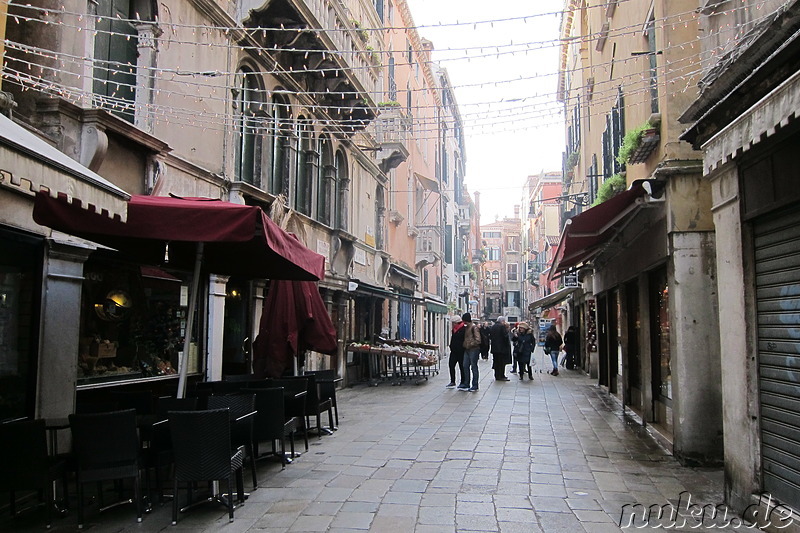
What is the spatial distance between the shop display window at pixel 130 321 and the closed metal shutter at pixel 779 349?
704 cm

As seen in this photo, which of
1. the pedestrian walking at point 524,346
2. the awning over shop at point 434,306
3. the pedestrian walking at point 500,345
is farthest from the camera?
the awning over shop at point 434,306

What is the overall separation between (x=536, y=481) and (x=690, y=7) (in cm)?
587

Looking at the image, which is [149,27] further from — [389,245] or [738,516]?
[389,245]

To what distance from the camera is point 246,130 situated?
39.0ft

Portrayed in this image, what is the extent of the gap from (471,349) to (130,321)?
8223mm

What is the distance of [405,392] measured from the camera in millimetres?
14648

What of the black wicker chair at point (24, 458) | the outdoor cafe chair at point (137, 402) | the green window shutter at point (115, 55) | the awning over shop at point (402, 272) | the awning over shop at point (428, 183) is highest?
the awning over shop at point (428, 183)

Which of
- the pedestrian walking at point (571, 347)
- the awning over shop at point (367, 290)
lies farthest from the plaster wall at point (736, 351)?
the pedestrian walking at point (571, 347)

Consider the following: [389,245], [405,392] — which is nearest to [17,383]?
[405,392]

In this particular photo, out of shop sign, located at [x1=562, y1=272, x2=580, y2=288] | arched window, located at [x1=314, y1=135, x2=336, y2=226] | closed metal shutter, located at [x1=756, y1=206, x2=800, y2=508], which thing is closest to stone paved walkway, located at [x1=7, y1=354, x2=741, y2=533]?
closed metal shutter, located at [x1=756, y1=206, x2=800, y2=508]

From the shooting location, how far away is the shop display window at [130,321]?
299 inches

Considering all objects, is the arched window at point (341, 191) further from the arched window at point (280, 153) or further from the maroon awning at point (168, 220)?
the maroon awning at point (168, 220)

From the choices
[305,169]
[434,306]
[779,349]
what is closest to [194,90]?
[305,169]

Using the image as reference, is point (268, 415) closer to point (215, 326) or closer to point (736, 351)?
point (215, 326)
